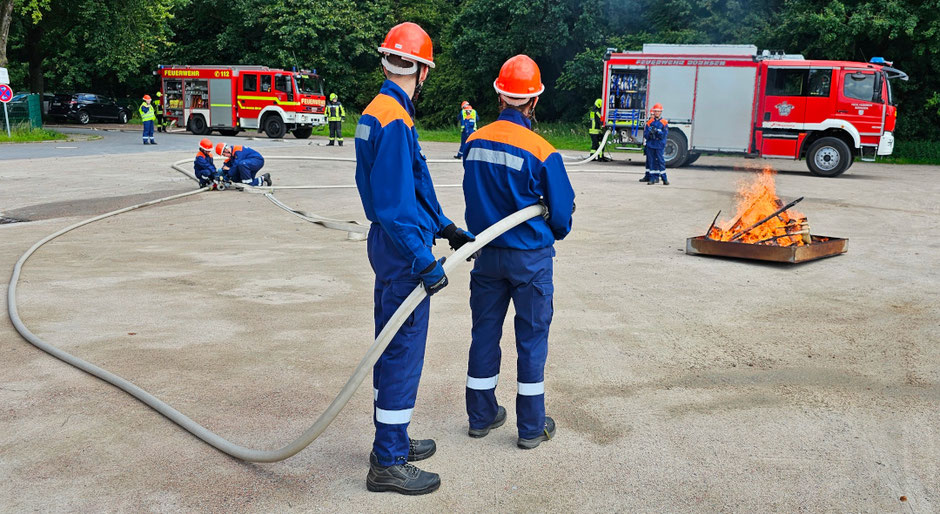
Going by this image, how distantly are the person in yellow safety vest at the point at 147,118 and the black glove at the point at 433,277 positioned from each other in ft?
76.6

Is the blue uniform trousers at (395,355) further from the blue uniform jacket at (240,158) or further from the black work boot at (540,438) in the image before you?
the blue uniform jacket at (240,158)

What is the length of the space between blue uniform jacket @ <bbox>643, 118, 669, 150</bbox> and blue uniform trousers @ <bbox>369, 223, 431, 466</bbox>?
1319 cm

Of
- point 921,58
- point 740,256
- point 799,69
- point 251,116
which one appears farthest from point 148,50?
point 740,256

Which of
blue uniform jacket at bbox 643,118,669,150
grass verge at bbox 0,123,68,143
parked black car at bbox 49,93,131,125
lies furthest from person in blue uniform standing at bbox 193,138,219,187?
parked black car at bbox 49,93,131,125

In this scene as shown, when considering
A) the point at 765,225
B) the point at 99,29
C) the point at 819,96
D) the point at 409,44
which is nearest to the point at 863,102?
the point at 819,96

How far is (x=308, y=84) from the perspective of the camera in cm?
3048

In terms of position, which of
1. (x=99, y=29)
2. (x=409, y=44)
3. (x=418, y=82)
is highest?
(x=99, y=29)

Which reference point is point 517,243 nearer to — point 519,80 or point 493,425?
point 519,80

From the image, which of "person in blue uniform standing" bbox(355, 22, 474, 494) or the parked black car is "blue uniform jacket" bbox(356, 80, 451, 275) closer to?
"person in blue uniform standing" bbox(355, 22, 474, 494)

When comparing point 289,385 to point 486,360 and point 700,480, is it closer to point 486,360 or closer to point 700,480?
point 486,360

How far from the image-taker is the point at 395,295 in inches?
133

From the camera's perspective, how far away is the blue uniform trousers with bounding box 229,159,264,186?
1399 centimetres

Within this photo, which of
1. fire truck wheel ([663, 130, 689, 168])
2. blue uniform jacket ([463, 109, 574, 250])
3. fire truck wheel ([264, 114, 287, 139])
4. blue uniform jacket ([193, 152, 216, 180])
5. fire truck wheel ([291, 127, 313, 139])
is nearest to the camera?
blue uniform jacket ([463, 109, 574, 250])

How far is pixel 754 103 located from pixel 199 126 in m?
21.7
